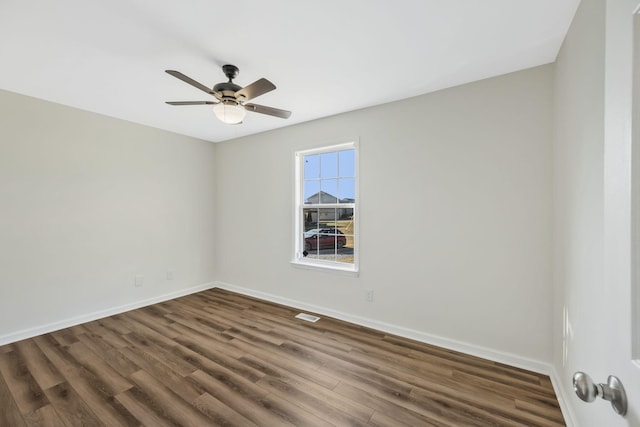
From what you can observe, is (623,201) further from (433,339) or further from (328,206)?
(328,206)

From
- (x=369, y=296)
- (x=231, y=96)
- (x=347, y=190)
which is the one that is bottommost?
(x=369, y=296)

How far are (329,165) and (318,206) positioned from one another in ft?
1.86

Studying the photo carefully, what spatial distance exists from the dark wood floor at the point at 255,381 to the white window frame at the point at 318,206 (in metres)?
0.73

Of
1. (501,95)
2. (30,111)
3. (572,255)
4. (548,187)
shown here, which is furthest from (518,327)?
(30,111)

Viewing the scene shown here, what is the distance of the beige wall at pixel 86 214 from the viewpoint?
2.73 m

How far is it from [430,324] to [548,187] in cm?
159

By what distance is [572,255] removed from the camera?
1.66 metres

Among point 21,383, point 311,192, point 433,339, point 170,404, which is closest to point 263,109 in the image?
point 311,192

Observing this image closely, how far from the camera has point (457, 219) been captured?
2.52m

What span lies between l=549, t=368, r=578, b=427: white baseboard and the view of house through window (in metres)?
1.93

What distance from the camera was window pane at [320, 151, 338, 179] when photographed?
137 inches

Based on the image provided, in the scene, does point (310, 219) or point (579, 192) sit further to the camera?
point (310, 219)

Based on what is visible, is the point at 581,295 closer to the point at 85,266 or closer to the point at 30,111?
the point at 85,266

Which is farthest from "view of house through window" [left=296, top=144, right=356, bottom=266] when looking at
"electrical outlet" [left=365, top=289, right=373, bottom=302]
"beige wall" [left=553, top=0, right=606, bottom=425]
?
"beige wall" [left=553, top=0, right=606, bottom=425]
